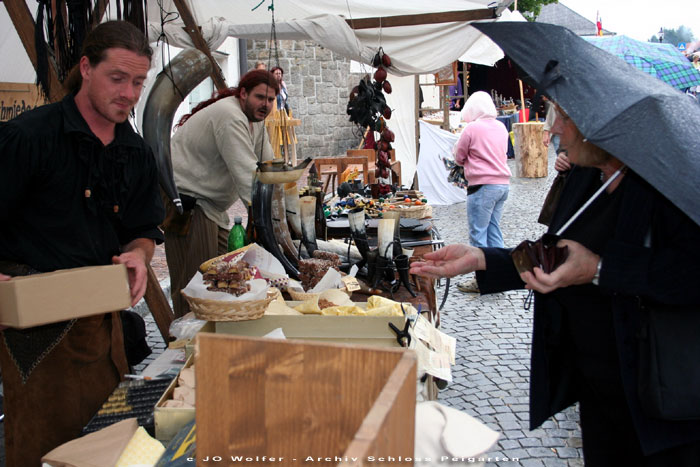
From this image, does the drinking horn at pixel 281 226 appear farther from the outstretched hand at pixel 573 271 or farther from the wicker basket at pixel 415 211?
the wicker basket at pixel 415 211

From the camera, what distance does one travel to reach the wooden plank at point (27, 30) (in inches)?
98.3

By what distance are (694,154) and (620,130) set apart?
17 centimetres

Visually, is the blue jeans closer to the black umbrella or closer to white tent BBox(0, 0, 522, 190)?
white tent BBox(0, 0, 522, 190)

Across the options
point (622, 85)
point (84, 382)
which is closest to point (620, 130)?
point (622, 85)

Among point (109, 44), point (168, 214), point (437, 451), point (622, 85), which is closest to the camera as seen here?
point (437, 451)

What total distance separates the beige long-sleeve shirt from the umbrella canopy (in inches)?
259

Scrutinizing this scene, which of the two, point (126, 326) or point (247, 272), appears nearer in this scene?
point (247, 272)

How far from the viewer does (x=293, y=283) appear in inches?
103

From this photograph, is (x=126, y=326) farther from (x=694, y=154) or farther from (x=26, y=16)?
(x=694, y=154)

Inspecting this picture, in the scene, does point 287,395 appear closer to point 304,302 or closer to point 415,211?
point 304,302

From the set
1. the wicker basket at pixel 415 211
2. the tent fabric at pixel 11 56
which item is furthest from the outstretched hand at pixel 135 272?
the wicker basket at pixel 415 211

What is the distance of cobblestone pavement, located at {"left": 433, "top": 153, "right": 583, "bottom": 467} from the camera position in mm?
3012

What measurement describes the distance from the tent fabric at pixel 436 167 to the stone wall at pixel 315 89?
233cm

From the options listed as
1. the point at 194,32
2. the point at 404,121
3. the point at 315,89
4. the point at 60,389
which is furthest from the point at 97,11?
the point at 315,89
